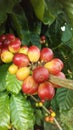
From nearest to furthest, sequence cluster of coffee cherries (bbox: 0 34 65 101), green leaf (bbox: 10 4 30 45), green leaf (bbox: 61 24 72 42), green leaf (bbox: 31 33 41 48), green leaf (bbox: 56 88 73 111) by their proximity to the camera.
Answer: cluster of coffee cherries (bbox: 0 34 65 101), green leaf (bbox: 10 4 30 45), green leaf (bbox: 31 33 41 48), green leaf (bbox: 61 24 72 42), green leaf (bbox: 56 88 73 111)

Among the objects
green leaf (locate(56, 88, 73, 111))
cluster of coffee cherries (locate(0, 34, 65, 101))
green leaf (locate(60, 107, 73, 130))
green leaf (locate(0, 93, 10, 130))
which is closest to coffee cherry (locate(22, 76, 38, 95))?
cluster of coffee cherries (locate(0, 34, 65, 101))

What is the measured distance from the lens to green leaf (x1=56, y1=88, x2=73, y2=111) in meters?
1.49

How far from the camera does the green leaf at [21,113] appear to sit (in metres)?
1.28

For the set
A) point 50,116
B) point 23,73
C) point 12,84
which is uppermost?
point 23,73

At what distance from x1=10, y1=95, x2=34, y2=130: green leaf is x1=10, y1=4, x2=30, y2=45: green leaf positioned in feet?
0.89

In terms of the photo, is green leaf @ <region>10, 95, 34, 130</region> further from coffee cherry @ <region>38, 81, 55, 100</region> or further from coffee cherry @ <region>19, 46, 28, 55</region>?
coffee cherry @ <region>38, 81, 55, 100</region>

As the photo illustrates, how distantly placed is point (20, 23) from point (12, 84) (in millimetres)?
243

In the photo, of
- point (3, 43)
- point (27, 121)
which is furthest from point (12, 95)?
point (3, 43)

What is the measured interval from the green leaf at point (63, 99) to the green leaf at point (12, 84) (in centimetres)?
32

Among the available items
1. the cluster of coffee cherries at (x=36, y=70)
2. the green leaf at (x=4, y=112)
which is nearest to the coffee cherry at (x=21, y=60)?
the cluster of coffee cherries at (x=36, y=70)

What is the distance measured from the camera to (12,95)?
1.31m

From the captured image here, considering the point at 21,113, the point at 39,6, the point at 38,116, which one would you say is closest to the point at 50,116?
the point at 38,116

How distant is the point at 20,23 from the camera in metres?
1.09

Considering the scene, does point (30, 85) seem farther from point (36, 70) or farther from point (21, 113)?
point (21, 113)
